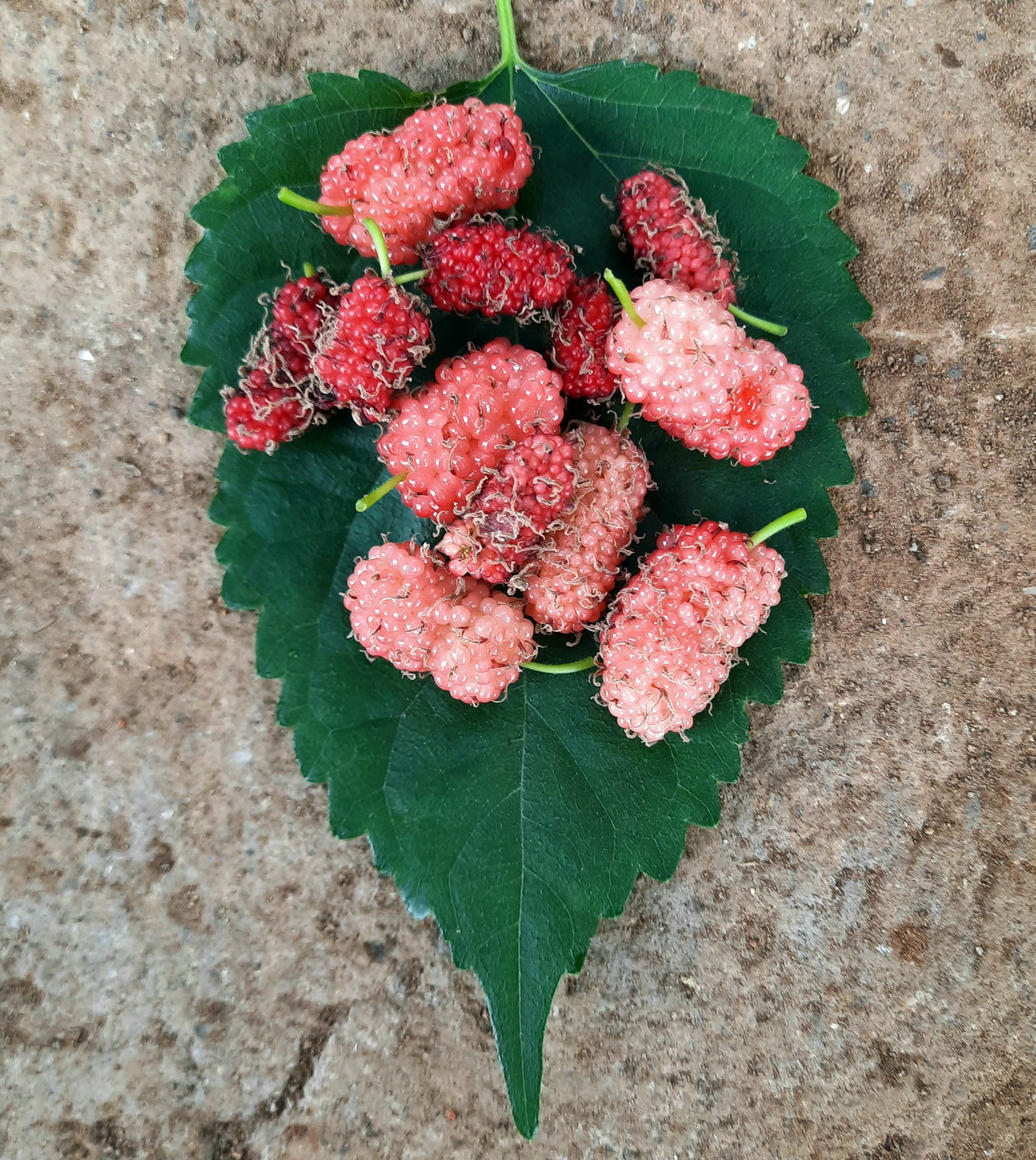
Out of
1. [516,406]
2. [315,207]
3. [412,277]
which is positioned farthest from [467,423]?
[315,207]

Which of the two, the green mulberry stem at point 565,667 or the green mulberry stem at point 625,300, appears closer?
the green mulberry stem at point 625,300

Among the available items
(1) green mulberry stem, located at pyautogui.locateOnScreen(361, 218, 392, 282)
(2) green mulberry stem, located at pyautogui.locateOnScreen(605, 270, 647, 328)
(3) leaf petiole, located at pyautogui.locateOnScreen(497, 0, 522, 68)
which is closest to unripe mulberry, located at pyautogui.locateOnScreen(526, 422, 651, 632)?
(2) green mulberry stem, located at pyautogui.locateOnScreen(605, 270, 647, 328)

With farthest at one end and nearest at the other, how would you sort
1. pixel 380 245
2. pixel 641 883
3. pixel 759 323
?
pixel 641 883 < pixel 759 323 < pixel 380 245

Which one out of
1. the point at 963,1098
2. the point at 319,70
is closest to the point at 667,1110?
the point at 963,1098

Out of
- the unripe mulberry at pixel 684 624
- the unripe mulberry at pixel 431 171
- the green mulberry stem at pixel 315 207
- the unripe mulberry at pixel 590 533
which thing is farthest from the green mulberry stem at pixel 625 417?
the green mulberry stem at pixel 315 207

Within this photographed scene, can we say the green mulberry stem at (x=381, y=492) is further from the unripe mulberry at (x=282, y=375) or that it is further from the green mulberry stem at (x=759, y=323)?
the green mulberry stem at (x=759, y=323)

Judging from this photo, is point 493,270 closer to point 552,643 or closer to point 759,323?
point 759,323

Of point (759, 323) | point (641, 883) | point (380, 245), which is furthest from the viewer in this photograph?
point (641, 883)
